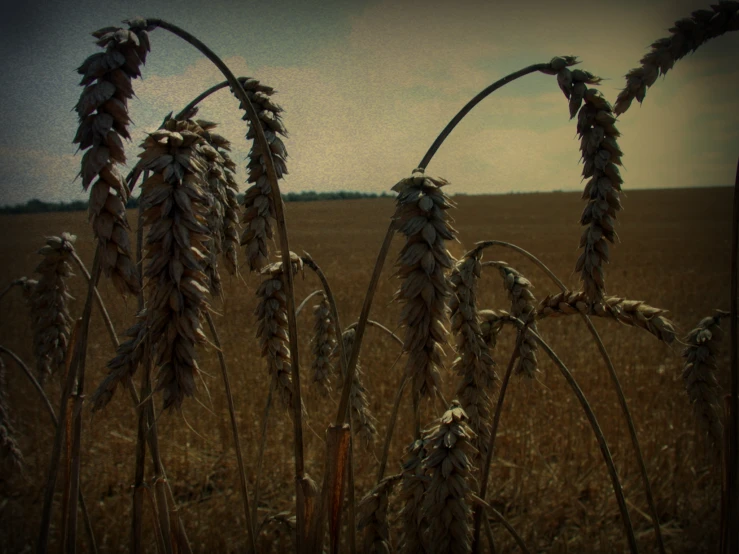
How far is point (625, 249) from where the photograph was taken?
20.4 metres

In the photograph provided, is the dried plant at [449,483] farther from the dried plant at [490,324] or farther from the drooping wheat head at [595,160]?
the dried plant at [490,324]

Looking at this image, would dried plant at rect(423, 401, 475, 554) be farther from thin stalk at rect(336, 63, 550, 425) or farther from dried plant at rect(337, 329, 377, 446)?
dried plant at rect(337, 329, 377, 446)

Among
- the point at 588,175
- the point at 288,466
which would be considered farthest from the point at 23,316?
the point at 588,175

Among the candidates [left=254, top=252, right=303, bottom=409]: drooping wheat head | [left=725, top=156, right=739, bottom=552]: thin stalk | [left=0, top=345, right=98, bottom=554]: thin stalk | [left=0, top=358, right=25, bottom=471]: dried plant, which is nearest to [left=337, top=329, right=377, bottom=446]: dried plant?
[left=254, top=252, right=303, bottom=409]: drooping wheat head

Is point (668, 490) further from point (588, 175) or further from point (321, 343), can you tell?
point (588, 175)

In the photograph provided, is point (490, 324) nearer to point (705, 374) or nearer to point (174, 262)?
point (705, 374)

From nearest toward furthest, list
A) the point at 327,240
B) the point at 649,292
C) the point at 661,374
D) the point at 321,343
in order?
1. the point at 321,343
2. the point at 661,374
3. the point at 649,292
4. the point at 327,240

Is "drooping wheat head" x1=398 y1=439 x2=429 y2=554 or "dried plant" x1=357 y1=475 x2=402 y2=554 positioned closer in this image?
"drooping wheat head" x1=398 y1=439 x2=429 y2=554

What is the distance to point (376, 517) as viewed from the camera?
63.4 inches

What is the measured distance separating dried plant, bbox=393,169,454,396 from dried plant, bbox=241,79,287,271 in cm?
37

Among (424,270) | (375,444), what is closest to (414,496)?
(424,270)

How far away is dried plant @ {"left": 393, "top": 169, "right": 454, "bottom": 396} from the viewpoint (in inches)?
45.6

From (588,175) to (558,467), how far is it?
3.28 m

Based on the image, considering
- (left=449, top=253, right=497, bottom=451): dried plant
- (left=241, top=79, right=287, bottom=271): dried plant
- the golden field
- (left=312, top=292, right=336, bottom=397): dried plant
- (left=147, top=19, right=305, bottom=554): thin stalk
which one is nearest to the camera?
(left=147, top=19, right=305, bottom=554): thin stalk
